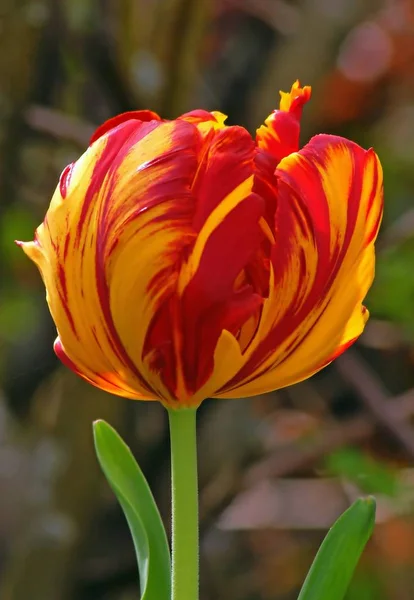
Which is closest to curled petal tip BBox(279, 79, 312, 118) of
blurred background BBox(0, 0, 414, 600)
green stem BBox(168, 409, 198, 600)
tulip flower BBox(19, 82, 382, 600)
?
tulip flower BBox(19, 82, 382, 600)

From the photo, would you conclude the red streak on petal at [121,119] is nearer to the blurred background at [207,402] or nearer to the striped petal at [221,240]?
the striped petal at [221,240]

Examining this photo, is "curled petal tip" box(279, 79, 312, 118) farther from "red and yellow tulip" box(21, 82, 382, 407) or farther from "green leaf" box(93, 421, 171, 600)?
"green leaf" box(93, 421, 171, 600)

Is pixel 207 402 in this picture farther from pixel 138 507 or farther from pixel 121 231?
pixel 121 231

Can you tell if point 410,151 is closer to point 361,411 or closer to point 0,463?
point 361,411

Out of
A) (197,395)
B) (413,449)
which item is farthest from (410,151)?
(197,395)

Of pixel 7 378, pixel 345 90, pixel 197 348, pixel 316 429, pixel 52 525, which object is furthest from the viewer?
pixel 316 429
